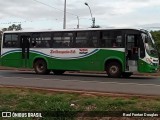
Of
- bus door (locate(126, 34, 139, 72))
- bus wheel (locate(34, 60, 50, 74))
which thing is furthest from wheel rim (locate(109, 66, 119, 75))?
bus wheel (locate(34, 60, 50, 74))

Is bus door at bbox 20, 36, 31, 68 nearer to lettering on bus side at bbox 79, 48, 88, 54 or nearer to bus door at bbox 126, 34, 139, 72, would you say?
lettering on bus side at bbox 79, 48, 88, 54

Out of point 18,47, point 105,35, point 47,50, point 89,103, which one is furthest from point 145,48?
point 89,103

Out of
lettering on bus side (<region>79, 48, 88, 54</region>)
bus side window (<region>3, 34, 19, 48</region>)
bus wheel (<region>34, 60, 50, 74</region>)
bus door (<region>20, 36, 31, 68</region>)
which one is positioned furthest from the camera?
bus side window (<region>3, 34, 19, 48</region>)

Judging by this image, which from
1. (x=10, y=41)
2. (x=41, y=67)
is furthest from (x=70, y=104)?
(x=10, y=41)

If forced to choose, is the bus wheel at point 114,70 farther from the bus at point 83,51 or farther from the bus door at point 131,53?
the bus door at point 131,53

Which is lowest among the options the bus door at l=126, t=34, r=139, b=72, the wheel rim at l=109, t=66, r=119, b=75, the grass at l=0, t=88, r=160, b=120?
the grass at l=0, t=88, r=160, b=120

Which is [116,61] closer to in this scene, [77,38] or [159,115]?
[77,38]

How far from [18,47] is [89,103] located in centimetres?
1646

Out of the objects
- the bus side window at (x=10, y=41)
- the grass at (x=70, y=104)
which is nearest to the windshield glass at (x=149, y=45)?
the bus side window at (x=10, y=41)

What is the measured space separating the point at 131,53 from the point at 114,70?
1.32m

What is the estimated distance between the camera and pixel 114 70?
77.1 feet

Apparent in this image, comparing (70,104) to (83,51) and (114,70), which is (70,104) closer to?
(114,70)

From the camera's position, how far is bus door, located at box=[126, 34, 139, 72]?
75.8 ft

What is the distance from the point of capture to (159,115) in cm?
997
